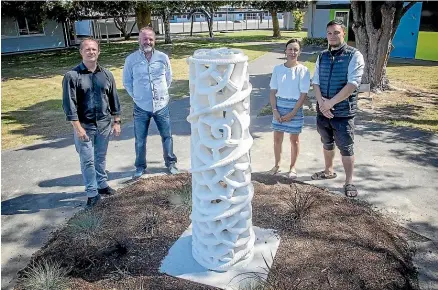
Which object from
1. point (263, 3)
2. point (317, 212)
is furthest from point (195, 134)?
point (263, 3)

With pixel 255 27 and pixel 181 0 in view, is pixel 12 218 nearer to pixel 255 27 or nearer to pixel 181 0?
pixel 181 0

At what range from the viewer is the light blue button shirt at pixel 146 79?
4719 millimetres

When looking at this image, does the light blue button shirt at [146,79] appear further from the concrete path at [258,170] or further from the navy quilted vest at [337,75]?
the navy quilted vest at [337,75]

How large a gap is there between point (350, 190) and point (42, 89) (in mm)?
10458

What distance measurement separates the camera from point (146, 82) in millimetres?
4750

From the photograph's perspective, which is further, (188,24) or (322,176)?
(188,24)

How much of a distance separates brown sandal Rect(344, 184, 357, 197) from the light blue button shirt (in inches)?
98.0

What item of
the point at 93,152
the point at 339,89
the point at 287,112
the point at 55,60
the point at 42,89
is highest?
the point at 339,89

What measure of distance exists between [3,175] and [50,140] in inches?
60.3

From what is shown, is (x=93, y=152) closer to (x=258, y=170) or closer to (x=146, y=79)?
(x=146, y=79)

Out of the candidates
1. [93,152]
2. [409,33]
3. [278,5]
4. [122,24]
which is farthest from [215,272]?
[122,24]

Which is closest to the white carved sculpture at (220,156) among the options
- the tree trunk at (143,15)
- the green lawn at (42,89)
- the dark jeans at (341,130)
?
the dark jeans at (341,130)

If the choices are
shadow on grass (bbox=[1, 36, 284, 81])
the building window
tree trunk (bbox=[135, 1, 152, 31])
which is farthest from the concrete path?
the building window

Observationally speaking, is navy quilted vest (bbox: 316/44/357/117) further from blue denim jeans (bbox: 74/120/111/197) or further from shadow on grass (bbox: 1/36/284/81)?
shadow on grass (bbox: 1/36/284/81)
